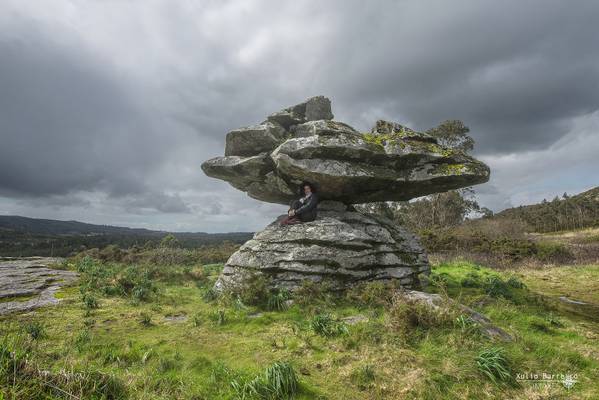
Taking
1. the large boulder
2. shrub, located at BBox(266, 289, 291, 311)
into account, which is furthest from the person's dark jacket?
shrub, located at BBox(266, 289, 291, 311)

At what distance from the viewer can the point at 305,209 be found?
15320 mm

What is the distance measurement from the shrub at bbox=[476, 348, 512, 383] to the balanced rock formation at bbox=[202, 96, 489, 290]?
692 cm

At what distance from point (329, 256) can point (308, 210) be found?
9.66 ft

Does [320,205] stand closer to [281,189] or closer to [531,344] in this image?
[281,189]

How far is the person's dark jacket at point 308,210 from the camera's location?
15.3 m

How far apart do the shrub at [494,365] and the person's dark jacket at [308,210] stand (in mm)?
9866

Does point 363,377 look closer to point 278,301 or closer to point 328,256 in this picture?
point 278,301

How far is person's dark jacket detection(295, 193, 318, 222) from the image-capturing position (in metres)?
15.3

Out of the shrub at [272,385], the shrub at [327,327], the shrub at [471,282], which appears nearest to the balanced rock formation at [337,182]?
the shrub at [471,282]

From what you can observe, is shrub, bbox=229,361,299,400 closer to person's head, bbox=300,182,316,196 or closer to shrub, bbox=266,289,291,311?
shrub, bbox=266,289,291,311

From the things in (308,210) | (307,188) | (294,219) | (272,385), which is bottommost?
(272,385)

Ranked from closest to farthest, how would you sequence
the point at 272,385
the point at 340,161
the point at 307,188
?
the point at 272,385 → the point at 340,161 → the point at 307,188

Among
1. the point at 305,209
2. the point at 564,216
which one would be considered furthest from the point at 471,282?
the point at 564,216

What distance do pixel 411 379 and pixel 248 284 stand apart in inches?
323
